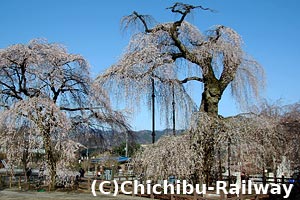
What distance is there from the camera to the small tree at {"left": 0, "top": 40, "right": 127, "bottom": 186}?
19.1 metres

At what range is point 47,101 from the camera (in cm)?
1959

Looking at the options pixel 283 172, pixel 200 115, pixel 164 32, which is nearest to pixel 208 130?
pixel 200 115

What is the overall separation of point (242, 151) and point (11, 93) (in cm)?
1340

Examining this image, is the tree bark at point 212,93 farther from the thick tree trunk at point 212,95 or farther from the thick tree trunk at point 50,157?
the thick tree trunk at point 50,157

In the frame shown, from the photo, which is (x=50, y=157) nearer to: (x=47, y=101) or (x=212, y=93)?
(x=47, y=101)

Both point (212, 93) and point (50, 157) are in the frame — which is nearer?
point (212, 93)

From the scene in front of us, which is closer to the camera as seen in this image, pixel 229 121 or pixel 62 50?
pixel 229 121

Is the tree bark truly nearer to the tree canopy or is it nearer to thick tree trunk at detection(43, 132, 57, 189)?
the tree canopy

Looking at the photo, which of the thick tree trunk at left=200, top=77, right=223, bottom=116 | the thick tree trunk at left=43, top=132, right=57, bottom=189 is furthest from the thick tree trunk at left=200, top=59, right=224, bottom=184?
the thick tree trunk at left=43, top=132, right=57, bottom=189

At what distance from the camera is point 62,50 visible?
22.1 m

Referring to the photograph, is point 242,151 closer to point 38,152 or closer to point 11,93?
point 38,152

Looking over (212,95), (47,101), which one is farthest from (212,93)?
(47,101)

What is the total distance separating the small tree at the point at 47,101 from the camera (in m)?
19.1

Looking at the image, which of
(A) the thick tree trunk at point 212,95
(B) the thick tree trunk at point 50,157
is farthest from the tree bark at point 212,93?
(B) the thick tree trunk at point 50,157
